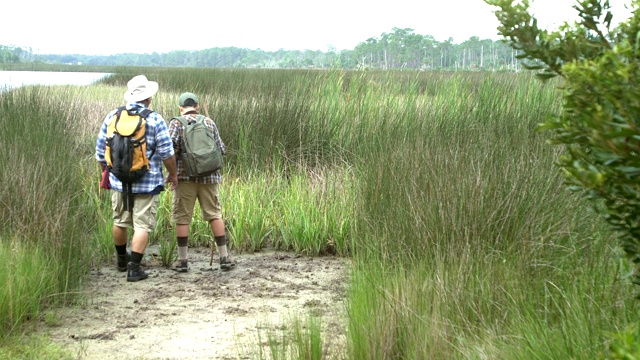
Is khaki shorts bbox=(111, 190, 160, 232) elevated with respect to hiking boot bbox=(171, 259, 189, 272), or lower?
elevated

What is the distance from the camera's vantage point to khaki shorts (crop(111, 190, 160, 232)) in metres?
6.18

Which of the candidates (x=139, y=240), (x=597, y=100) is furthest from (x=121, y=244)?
(x=597, y=100)

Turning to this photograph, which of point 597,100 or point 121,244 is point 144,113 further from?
point 597,100

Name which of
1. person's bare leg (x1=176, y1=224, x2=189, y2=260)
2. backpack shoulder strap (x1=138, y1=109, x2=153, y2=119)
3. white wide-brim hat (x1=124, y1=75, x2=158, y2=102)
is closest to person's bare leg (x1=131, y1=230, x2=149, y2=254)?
person's bare leg (x1=176, y1=224, x2=189, y2=260)

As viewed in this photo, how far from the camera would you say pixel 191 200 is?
6.61 metres

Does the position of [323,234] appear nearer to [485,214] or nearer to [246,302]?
[246,302]

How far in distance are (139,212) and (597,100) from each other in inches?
183

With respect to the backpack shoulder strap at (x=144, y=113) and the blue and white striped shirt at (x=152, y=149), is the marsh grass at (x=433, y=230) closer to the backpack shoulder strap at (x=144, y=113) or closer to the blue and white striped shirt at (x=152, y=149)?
the blue and white striped shirt at (x=152, y=149)

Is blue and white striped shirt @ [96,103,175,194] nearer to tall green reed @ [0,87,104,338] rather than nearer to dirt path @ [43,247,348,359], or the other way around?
tall green reed @ [0,87,104,338]

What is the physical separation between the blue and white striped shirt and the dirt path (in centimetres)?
73

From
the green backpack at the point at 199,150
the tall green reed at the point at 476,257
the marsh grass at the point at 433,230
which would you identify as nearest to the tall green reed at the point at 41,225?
the marsh grass at the point at 433,230

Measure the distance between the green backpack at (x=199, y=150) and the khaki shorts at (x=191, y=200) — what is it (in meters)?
0.26

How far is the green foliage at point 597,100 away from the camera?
1814mm

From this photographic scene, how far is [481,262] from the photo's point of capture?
4262mm
